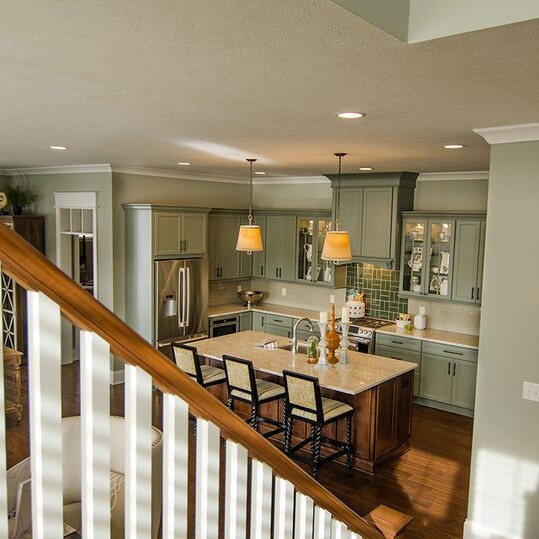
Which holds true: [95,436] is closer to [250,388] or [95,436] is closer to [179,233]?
[250,388]

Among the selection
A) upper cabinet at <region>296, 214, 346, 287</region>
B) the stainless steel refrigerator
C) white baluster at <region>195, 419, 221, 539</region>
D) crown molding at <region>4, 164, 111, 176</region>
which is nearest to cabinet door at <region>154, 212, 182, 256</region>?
the stainless steel refrigerator

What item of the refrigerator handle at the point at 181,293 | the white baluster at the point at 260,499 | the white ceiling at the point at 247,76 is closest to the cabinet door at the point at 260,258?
the refrigerator handle at the point at 181,293

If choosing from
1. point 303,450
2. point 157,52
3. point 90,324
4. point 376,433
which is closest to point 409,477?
point 376,433

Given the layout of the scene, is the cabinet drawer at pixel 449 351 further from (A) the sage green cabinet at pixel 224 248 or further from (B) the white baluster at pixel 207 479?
(B) the white baluster at pixel 207 479

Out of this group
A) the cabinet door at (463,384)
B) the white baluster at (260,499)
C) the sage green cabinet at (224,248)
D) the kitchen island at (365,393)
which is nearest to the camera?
the white baluster at (260,499)

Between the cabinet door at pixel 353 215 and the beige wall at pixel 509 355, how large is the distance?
12.4 feet

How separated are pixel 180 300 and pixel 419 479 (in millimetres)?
3607

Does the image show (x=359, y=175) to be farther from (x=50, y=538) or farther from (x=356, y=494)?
(x=50, y=538)

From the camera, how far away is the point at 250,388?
17.3 ft

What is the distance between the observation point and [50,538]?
1027 millimetres

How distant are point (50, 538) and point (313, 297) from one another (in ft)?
25.2

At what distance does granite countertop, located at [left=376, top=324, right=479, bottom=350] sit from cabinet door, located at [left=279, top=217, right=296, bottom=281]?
70.8 inches

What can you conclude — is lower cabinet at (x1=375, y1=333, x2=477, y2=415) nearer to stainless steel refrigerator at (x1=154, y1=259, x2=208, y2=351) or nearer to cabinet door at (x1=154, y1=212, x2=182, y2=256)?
stainless steel refrigerator at (x1=154, y1=259, x2=208, y2=351)

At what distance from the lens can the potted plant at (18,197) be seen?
313 inches
